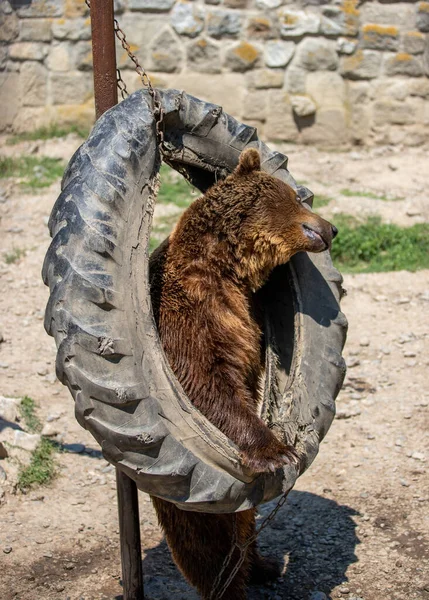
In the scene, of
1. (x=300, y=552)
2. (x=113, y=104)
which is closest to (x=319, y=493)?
(x=300, y=552)

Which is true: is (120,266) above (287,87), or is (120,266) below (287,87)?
above

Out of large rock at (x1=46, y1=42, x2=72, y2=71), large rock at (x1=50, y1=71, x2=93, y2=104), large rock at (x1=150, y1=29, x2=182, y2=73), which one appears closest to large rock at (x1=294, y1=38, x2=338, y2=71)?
large rock at (x1=150, y1=29, x2=182, y2=73)

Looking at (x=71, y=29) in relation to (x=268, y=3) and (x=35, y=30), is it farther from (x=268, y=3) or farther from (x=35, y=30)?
(x=268, y=3)

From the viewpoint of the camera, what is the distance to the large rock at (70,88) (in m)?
9.90

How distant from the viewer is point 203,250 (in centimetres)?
383

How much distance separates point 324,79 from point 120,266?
7.26 m

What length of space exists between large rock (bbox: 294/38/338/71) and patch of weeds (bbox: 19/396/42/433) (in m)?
5.74

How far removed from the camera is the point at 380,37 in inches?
384

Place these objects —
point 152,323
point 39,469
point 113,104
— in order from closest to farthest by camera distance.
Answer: point 152,323 → point 113,104 → point 39,469

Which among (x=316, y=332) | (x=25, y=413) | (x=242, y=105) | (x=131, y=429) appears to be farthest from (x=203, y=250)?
(x=242, y=105)

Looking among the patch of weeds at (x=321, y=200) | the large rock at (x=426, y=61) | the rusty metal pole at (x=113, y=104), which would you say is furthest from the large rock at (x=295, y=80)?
the rusty metal pole at (x=113, y=104)

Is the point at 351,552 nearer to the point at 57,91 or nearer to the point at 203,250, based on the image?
the point at 203,250

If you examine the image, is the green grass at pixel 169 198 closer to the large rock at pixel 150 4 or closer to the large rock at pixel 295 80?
the large rock at pixel 295 80

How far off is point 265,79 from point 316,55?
2.16 ft
